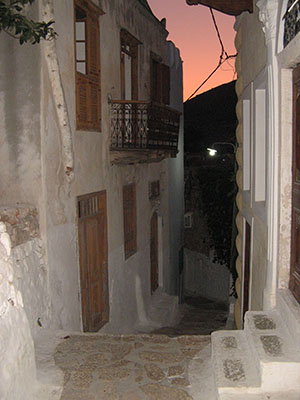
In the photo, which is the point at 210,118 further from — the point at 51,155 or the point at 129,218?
the point at 51,155

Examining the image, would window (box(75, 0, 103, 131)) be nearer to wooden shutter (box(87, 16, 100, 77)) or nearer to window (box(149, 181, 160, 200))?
wooden shutter (box(87, 16, 100, 77))

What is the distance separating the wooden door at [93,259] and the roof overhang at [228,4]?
3.52m

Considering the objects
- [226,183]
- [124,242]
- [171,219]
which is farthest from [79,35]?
[226,183]

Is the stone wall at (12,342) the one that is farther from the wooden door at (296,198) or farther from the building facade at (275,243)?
the wooden door at (296,198)

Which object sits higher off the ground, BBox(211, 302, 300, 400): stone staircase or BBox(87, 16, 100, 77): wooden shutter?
BBox(87, 16, 100, 77): wooden shutter

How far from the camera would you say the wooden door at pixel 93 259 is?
290 inches

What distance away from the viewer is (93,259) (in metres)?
7.84

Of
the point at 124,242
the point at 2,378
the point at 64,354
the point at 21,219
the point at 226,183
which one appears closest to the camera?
the point at 2,378

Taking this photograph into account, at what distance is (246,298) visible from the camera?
712 cm

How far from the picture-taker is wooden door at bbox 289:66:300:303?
4082 mm

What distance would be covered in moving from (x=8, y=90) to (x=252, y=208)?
3780 mm

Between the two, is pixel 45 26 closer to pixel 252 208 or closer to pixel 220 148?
pixel 252 208

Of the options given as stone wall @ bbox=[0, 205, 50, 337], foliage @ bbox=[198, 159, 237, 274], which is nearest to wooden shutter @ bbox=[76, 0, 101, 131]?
stone wall @ bbox=[0, 205, 50, 337]

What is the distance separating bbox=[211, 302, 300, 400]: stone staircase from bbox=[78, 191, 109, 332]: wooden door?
355 cm
